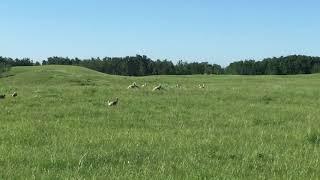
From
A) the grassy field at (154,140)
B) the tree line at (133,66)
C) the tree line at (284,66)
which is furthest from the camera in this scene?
the tree line at (133,66)

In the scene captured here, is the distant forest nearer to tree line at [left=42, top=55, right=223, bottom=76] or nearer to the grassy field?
tree line at [left=42, top=55, right=223, bottom=76]

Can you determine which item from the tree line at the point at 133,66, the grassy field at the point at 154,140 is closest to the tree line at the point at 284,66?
the tree line at the point at 133,66

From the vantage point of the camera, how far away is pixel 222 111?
1969cm

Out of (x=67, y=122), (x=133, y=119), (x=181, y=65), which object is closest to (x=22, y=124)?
(x=67, y=122)

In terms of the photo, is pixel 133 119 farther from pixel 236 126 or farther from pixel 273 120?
pixel 273 120

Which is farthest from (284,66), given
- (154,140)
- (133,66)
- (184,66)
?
(154,140)

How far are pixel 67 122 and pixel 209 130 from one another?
3.54m

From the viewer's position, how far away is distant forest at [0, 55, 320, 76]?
13600 cm

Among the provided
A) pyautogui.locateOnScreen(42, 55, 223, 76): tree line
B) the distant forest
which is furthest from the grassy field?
pyautogui.locateOnScreen(42, 55, 223, 76): tree line

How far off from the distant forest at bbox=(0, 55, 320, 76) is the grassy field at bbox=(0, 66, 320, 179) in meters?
112

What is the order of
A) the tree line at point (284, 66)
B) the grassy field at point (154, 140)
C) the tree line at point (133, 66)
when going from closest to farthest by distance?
the grassy field at point (154, 140) → the tree line at point (284, 66) → the tree line at point (133, 66)

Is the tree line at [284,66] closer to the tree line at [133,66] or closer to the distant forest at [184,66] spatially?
the distant forest at [184,66]

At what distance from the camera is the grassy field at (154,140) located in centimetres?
899

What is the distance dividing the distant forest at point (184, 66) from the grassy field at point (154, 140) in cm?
11223
